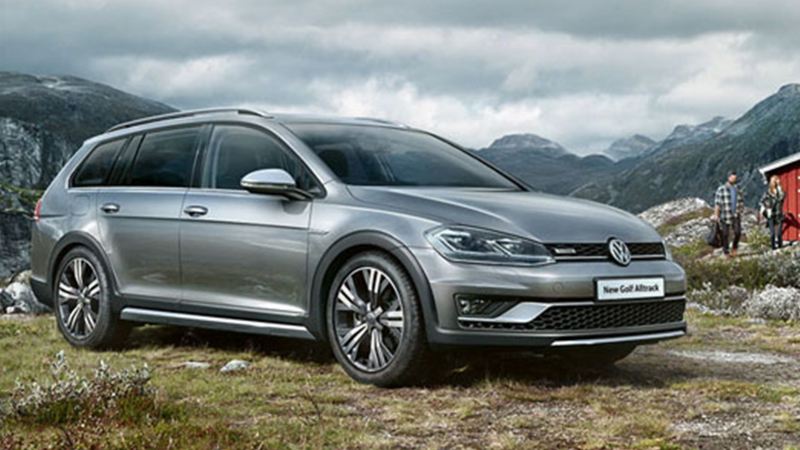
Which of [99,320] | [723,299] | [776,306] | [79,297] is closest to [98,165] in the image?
[79,297]

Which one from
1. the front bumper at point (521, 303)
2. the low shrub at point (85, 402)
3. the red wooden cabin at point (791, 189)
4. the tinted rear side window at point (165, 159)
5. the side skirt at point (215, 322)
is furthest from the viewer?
the red wooden cabin at point (791, 189)

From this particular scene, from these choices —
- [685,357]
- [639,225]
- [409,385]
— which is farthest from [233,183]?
[685,357]

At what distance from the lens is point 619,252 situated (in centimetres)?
618

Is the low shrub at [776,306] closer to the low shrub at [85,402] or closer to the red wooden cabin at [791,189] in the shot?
the low shrub at [85,402]

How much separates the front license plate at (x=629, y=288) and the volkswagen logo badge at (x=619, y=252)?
107 millimetres

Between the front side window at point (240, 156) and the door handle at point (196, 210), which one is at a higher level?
the front side window at point (240, 156)

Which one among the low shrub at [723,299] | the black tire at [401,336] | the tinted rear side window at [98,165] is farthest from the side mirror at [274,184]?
the low shrub at [723,299]

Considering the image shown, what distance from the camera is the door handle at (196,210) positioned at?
285 inches

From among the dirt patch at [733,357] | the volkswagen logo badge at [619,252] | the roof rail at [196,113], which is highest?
the roof rail at [196,113]

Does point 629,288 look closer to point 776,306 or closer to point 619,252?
point 619,252

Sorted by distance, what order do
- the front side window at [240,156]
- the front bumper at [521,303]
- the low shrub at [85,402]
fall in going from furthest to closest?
1. the front side window at [240,156]
2. the front bumper at [521,303]
3. the low shrub at [85,402]

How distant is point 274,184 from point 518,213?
1.55 metres

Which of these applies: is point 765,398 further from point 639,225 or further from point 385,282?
point 385,282

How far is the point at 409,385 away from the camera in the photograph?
618 centimetres
